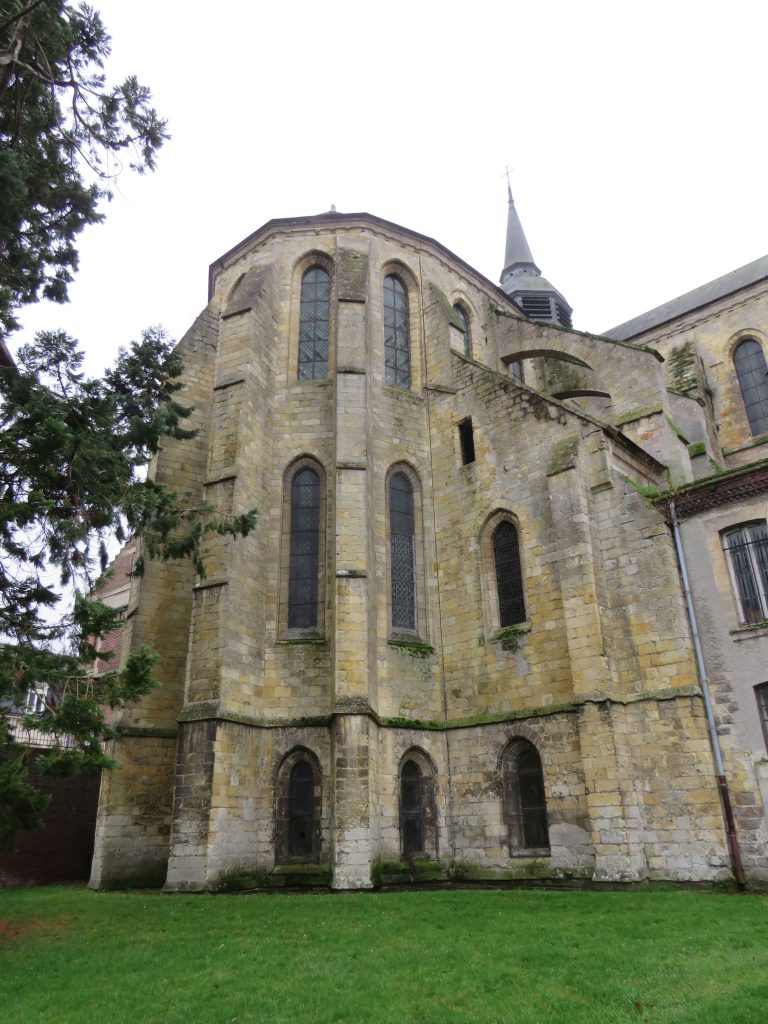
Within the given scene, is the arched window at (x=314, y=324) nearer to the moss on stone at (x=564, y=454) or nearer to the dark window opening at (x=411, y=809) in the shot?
the moss on stone at (x=564, y=454)

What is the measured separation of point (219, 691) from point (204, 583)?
2244 millimetres

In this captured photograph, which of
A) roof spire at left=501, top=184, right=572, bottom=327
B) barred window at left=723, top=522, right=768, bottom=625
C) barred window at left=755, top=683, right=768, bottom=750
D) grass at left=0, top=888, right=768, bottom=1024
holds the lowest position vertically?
grass at left=0, top=888, right=768, bottom=1024

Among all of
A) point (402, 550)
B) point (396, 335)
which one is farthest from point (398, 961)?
point (396, 335)

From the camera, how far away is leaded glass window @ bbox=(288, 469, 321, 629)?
16.8m

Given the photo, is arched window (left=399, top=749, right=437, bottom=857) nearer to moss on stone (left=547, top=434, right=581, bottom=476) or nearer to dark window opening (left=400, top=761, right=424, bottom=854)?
dark window opening (left=400, top=761, right=424, bottom=854)

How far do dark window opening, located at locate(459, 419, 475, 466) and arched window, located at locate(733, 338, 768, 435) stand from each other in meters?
11.1

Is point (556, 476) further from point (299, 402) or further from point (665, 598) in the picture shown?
point (299, 402)

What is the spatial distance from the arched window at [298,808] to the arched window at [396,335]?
9.48m

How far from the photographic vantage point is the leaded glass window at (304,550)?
1681 centimetres

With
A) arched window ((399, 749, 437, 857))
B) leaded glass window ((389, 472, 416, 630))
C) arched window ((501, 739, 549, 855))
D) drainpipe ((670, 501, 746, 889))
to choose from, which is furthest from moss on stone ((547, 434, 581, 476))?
arched window ((399, 749, 437, 857))

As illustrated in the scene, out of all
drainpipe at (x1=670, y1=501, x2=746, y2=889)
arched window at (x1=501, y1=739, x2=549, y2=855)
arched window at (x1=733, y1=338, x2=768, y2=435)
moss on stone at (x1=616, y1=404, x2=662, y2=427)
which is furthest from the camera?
arched window at (x1=733, y1=338, x2=768, y2=435)

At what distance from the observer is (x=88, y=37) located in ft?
38.9

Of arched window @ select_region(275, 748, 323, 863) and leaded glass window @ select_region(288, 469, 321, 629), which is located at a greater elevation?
leaded glass window @ select_region(288, 469, 321, 629)

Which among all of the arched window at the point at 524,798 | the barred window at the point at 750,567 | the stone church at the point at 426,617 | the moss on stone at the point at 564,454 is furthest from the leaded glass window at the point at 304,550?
the barred window at the point at 750,567
